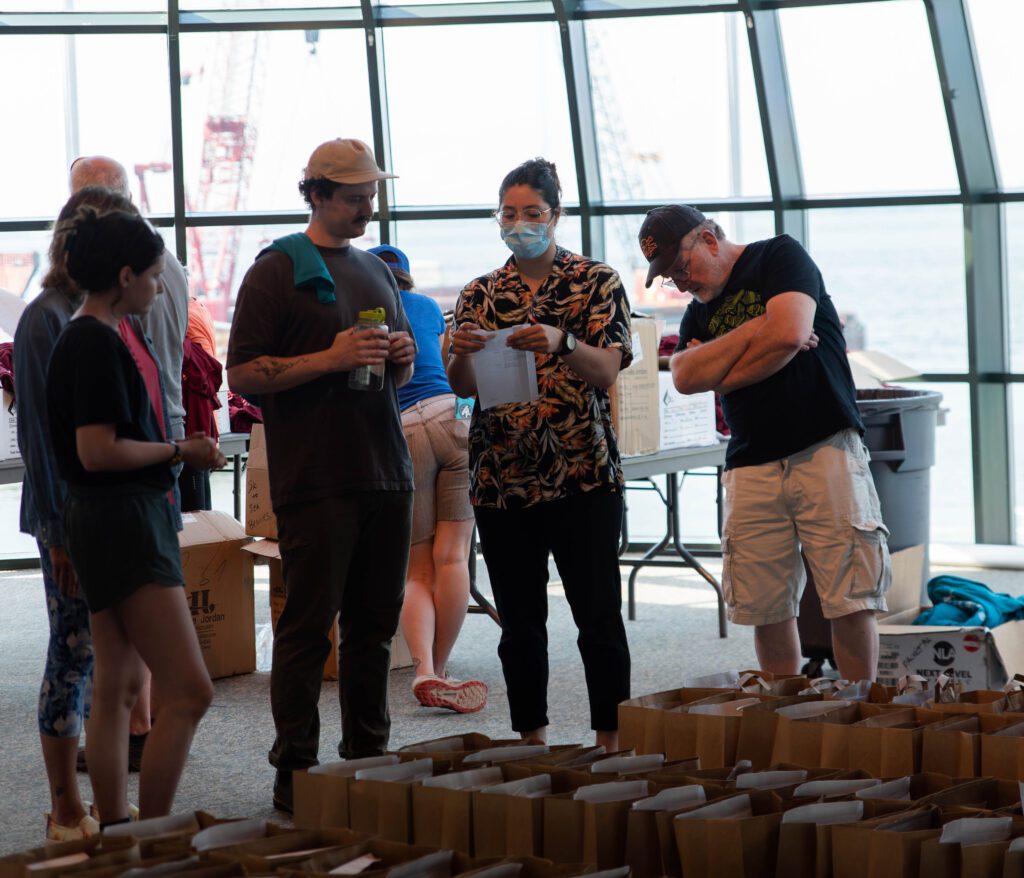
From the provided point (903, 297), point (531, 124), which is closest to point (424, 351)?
point (531, 124)

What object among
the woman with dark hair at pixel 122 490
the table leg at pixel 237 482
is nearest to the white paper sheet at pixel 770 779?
the woman with dark hair at pixel 122 490

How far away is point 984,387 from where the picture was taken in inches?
277

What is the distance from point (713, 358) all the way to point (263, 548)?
211 cm

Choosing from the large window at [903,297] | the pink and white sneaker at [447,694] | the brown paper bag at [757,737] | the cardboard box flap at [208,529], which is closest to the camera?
the brown paper bag at [757,737]

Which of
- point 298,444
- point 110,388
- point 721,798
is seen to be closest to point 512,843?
point 721,798

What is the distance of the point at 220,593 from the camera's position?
4656 mm

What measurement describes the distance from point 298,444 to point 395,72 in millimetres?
4916

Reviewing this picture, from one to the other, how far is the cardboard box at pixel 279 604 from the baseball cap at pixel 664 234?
1.93 m

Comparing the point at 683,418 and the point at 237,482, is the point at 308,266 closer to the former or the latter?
the point at 683,418

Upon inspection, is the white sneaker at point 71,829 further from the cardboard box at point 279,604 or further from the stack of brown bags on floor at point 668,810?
the cardboard box at point 279,604

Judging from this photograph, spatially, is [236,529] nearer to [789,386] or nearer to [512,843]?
[789,386]

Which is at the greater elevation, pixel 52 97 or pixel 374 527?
pixel 52 97

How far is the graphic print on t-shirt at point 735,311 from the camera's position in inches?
128

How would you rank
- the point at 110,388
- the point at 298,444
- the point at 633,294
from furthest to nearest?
the point at 633,294, the point at 298,444, the point at 110,388
